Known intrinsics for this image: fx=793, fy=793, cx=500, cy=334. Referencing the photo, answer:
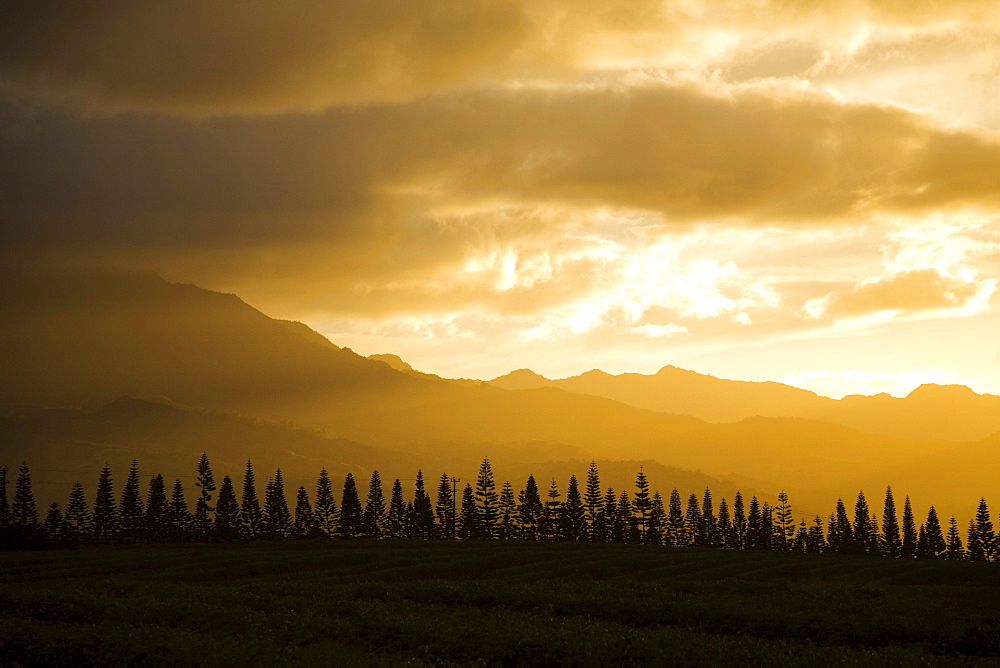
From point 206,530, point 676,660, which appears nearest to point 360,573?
point 676,660

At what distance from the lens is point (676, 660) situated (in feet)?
86.0

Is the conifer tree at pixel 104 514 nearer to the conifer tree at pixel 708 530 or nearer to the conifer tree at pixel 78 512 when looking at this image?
the conifer tree at pixel 78 512

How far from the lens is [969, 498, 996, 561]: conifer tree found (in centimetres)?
17175

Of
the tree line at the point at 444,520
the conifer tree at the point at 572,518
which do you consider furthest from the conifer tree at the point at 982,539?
the conifer tree at the point at 572,518

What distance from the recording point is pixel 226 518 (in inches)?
6373

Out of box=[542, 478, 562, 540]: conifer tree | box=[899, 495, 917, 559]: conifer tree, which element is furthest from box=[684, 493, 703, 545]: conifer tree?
box=[899, 495, 917, 559]: conifer tree

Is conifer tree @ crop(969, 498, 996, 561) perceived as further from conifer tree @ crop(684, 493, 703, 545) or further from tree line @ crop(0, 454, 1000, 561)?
conifer tree @ crop(684, 493, 703, 545)

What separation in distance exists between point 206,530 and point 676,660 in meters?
156

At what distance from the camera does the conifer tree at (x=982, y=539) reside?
563 ft

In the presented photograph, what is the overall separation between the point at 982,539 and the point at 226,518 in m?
163

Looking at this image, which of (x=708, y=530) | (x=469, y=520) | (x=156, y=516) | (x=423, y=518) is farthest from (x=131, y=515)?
(x=708, y=530)

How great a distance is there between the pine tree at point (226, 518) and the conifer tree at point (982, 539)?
15660 centimetres

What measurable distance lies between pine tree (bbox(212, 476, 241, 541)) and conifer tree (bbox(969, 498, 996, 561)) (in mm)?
156602

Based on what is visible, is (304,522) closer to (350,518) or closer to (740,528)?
(350,518)
